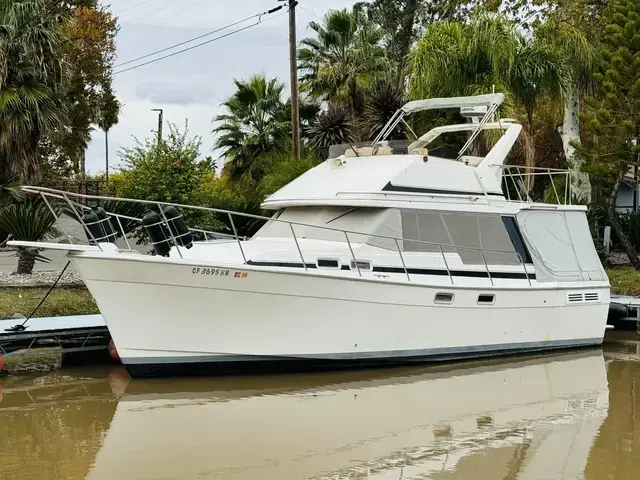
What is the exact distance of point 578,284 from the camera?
14367mm

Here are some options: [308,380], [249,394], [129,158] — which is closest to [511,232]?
[308,380]

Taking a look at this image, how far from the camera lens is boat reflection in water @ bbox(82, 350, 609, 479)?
8188 millimetres

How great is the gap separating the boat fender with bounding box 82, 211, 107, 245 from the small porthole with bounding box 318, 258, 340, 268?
2906 millimetres

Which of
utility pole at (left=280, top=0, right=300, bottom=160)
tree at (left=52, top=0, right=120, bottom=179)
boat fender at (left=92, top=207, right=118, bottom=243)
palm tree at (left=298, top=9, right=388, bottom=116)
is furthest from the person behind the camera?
tree at (left=52, top=0, right=120, bottom=179)

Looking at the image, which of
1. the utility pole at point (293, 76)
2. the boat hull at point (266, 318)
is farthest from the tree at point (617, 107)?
the boat hull at point (266, 318)

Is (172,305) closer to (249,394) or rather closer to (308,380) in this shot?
(249,394)

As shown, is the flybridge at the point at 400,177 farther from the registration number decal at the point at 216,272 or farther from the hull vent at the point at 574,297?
the registration number decal at the point at 216,272

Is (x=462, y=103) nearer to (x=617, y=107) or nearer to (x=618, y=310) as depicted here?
(x=618, y=310)

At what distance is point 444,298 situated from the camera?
12.5m

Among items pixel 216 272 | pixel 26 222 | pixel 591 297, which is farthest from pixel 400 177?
pixel 26 222

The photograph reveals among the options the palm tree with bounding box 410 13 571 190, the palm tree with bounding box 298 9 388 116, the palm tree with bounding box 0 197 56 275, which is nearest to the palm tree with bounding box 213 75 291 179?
the palm tree with bounding box 298 9 388 116

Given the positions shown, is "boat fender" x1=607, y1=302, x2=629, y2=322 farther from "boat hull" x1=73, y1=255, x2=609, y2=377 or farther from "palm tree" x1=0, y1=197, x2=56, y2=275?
"palm tree" x1=0, y1=197, x2=56, y2=275

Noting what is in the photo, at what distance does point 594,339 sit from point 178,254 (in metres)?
7.81

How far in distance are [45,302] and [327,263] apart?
587 cm
